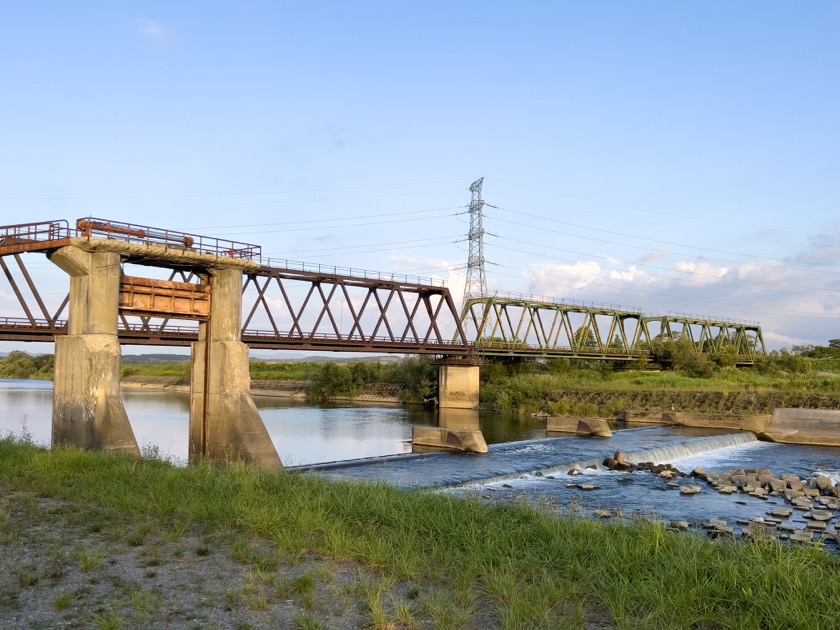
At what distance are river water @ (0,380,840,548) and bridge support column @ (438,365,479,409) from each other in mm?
11695

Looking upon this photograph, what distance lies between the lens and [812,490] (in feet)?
67.5

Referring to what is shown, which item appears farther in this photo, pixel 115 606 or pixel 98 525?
pixel 98 525

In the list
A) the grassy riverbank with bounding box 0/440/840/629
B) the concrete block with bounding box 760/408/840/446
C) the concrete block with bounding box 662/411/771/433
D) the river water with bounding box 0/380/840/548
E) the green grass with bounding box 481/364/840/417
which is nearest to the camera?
the grassy riverbank with bounding box 0/440/840/629

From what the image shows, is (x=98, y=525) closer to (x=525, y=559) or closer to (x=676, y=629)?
(x=525, y=559)

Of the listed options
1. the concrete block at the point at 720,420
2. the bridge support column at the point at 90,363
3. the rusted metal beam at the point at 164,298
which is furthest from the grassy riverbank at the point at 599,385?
the bridge support column at the point at 90,363

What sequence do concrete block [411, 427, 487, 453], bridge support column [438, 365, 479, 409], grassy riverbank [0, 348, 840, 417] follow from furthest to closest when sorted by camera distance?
bridge support column [438, 365, 479, 409] → grassy riverbank [0, 348, 840, 417] → concrete block [411, 427, 487, 453]

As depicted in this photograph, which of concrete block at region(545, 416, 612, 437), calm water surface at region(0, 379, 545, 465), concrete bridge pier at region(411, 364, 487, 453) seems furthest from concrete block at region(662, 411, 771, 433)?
concrete bridge pier at region(411, 364, 487, 453)

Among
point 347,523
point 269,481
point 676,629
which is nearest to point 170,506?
point 269,481

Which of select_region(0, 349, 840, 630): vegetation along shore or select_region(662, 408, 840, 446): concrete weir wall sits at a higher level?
select_region(0, 349, 840, 630): vegetation along shore

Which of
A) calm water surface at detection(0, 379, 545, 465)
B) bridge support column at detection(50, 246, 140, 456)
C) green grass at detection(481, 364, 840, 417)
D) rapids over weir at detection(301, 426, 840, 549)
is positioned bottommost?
calm water surface at detection(0, 379, 545, 465)

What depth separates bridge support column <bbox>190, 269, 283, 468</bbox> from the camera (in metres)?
24.2

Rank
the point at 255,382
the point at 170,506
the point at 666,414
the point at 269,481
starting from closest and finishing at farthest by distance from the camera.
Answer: the point at 170,506, the point at 269,481, the point at 666,414, the point at 255,382

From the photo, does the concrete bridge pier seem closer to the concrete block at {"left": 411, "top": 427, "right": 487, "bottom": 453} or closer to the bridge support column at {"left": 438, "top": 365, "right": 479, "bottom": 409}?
the bridge support column at {"left": 438, "top": 365, "right": 479, "bottom": 409}

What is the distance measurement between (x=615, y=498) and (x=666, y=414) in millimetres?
28639
